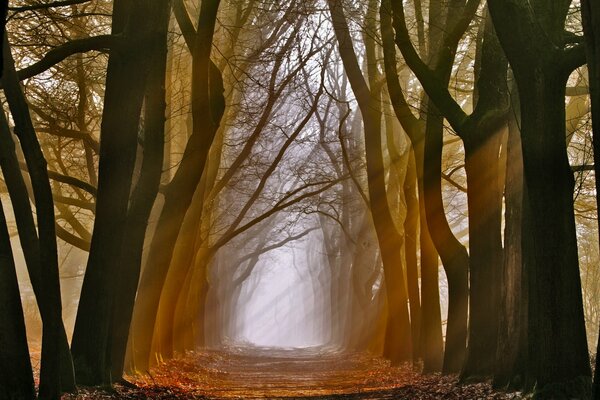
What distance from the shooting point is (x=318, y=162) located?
28.0m

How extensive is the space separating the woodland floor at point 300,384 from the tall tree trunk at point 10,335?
2.64m

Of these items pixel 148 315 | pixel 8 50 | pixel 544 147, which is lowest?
pixel 148 315

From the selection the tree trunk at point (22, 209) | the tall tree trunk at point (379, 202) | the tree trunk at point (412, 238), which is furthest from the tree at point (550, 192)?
the tree trunk at point (412, 238)

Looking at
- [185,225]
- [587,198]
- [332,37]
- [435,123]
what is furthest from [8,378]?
[587,198]

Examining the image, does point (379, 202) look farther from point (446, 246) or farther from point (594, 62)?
point (594, 62)

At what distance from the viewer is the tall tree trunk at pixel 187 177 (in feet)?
45.8

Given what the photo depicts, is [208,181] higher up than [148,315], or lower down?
higher up

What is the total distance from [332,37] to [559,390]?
1430cm

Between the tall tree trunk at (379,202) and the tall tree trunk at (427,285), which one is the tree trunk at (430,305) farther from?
the tall tree trunk at (379,202)

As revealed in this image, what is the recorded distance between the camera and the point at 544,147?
8.14 metres

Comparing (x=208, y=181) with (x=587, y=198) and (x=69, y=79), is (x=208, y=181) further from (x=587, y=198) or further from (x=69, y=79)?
(x=587, y=198)

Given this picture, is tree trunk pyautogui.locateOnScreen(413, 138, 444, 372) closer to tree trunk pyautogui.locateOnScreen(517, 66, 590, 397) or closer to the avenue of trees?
the avenue of trees

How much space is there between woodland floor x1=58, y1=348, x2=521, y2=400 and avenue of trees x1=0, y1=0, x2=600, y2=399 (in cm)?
47

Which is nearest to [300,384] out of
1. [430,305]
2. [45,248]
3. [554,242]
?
[430,305]
